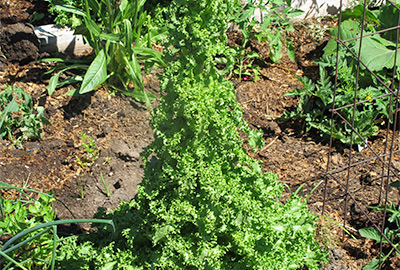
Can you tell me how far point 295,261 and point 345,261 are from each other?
28.3 inches

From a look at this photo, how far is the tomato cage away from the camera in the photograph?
3.43 meters

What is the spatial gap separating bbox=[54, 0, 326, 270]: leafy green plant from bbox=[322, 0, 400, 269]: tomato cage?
970mm

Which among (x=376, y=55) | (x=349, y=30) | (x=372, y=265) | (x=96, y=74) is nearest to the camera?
(x=372, y=265)

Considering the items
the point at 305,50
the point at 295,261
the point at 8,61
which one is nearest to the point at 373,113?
the point at 305,50

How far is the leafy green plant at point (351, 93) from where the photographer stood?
14.1ft

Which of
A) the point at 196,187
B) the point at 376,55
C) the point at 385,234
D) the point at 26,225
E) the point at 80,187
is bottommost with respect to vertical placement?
the point at 80,187

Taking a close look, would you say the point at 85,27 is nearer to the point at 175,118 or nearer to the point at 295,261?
the point at 175,118

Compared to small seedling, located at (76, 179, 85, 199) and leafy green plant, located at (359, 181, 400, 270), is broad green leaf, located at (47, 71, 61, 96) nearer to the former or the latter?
small seedling, located at (76, 179, 85, 199)

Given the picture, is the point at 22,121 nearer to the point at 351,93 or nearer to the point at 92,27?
the point at 92,27

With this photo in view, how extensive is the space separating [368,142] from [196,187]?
2387mm

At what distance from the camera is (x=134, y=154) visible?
414 cm

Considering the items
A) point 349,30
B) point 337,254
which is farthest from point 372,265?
point 349,30

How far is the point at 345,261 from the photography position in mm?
3379

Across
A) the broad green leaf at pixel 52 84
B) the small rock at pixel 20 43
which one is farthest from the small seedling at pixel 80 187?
the small rock at pixel 20 43
